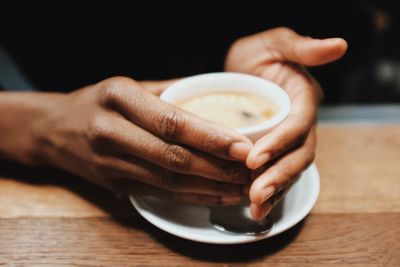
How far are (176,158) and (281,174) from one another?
0.66ft

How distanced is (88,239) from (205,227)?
24 cm

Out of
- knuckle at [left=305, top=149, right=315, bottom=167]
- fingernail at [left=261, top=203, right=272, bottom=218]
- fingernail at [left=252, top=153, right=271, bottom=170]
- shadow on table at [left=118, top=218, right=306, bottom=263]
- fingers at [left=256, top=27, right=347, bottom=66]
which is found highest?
fingers at [left=256, top=27, right=347, bottom=66]

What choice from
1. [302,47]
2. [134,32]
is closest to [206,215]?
Answer: [302,47]

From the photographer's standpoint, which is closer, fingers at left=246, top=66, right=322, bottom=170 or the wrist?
fingers at left=246, top=66, right=322, bottom=170

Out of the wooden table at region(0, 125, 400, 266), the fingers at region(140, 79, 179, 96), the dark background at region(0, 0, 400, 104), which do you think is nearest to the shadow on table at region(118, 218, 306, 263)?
the wooden table at region(0, 125, 400, 266)

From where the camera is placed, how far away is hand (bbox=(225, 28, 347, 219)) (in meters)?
0.78

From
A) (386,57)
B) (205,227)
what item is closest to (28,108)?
(205,227)

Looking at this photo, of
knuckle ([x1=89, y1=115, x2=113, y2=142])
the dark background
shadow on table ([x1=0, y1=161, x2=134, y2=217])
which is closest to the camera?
knuckle ([x1=89, y1=115, x2=113, y2=142])

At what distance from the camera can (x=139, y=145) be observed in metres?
0.82

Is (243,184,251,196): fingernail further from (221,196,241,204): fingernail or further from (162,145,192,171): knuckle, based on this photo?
(162,145,192,171): knuckle

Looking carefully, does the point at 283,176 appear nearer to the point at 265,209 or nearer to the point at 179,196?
the point at 265,209

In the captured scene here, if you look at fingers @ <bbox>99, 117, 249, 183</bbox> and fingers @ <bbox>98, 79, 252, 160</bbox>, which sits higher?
fingers @ <bbox>98, 79, 252, 160</bbox>

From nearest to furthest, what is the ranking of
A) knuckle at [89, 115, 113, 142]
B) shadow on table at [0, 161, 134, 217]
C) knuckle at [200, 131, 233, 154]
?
knuckle at [200, 131, 233, 154], knuckle at [89, 115, 113, 142], shadow on table at [0, 161, 134, 217]

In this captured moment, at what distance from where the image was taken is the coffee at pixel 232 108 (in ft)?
3.09
